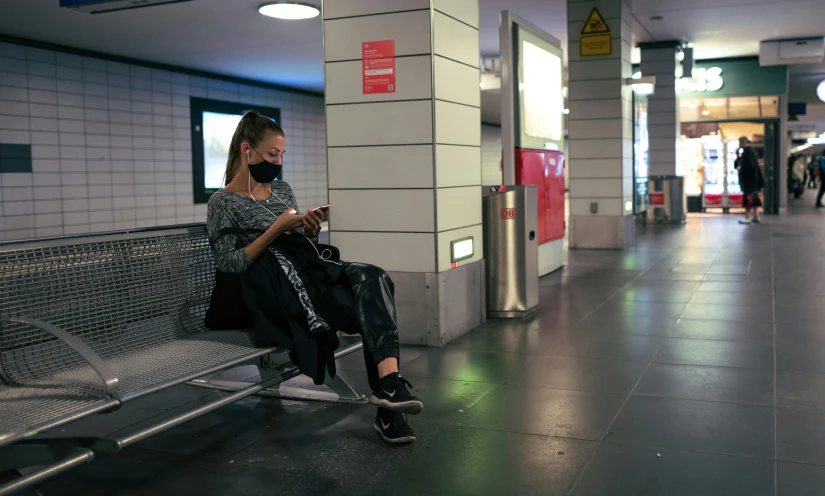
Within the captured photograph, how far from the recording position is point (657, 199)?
14766mm

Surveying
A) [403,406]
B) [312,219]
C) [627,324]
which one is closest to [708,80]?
[627,324]

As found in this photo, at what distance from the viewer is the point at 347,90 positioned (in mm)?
4723

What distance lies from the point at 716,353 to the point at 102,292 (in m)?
3.26

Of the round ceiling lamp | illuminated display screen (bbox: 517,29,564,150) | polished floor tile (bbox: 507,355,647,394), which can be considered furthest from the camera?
the round ceiling lamp

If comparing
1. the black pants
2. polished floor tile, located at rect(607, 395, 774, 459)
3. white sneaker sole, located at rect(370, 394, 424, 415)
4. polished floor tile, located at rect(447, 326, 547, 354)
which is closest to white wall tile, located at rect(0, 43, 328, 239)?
polished floor tile, located at rect(447, 326, 547, 354)

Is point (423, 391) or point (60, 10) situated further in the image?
point (60, 10)

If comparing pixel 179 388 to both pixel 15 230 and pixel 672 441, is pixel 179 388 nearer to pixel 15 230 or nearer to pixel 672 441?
pixel 672 441

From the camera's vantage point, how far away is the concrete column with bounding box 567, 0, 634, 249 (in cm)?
1017

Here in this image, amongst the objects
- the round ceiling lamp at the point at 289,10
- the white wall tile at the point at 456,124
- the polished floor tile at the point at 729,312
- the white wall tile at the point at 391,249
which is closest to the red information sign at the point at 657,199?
the round ceiling lamp at the point at 289,10

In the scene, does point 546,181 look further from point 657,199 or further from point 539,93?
point 657,199

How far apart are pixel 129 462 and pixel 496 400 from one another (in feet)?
5.28

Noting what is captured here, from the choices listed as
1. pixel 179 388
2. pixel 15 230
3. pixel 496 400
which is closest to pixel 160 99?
pixel 15 230

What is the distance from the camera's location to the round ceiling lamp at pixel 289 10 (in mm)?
9062

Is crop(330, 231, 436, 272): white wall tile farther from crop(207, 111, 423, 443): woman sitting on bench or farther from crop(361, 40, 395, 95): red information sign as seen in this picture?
crop(207, 111, 423, 443): woman sitting on bench
